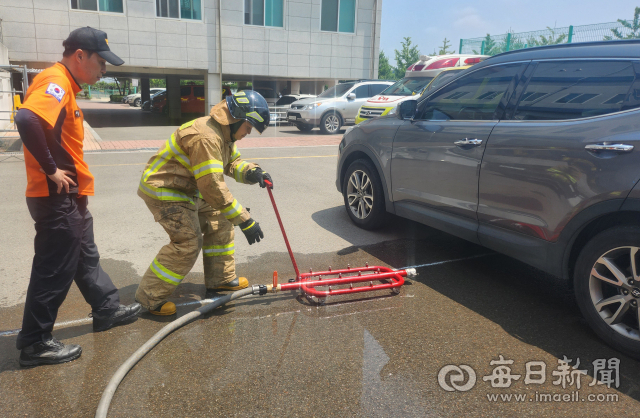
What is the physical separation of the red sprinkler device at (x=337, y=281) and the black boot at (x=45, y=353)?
1.41 metres

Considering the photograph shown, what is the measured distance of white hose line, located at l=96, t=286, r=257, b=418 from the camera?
8.32ft

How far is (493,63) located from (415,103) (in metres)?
0.83

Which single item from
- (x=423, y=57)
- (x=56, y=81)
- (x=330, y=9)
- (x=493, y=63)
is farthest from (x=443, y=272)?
(x=330, y=9)

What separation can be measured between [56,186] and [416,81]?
1269cm

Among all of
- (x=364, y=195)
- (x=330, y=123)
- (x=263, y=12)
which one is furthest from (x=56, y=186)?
(x=263, y=12)

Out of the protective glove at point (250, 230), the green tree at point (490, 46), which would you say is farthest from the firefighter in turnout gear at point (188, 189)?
the green tree at point (490, 46)

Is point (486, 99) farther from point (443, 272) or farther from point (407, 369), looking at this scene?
point (407, 369)

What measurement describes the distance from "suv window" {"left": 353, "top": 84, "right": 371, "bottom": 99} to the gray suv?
13.3 meters

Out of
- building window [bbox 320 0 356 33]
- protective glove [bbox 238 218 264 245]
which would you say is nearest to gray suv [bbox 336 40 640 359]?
protective glove [bbox 238 218 264 245]

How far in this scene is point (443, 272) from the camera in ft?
14.7

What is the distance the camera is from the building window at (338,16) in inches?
926

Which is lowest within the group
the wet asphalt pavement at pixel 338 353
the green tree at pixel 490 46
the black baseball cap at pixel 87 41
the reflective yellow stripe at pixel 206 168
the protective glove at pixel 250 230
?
the wet asphalt pavement at pixel 338 353

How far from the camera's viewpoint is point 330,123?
17781 millimetres

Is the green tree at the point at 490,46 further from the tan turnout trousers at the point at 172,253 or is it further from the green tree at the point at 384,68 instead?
the green tree at the point at 384,68
